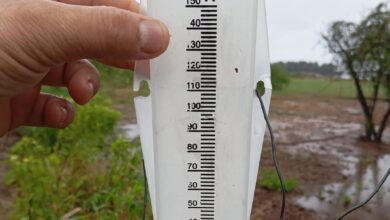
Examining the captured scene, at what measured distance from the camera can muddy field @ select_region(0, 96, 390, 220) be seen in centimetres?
320

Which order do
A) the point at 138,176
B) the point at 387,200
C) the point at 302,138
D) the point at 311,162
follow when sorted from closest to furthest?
the point at 138,176, the point at 387,200, the point at 311,162, the point at 302,138

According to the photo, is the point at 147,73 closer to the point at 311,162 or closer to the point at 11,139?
the point at 311,162

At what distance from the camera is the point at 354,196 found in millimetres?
3510

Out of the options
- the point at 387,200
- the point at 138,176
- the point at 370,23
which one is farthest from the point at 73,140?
the point at 370,23

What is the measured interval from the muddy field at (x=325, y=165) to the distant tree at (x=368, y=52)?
0.54 metres

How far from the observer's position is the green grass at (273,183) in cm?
350

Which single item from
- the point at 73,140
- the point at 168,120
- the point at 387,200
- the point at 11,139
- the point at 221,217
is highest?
the point at 168,120

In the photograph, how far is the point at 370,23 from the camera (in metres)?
4.63

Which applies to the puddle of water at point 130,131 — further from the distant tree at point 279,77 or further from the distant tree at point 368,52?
the distant tree at point 279,77

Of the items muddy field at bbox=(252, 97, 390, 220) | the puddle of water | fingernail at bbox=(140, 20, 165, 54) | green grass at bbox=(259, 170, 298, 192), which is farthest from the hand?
the puddle of water

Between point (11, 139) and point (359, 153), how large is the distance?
3.88m

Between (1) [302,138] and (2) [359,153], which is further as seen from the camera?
(1) [302,138]

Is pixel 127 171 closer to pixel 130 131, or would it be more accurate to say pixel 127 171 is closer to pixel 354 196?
pixel 354 196

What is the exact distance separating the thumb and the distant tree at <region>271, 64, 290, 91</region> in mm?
7982
